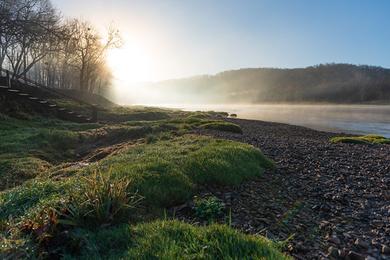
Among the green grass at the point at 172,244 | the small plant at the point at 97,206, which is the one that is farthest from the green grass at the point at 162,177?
the green grass at the point at 172,244

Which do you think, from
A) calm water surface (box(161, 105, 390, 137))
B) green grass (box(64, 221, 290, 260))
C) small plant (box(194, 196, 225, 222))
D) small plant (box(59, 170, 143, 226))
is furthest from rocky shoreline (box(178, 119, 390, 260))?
calm water surface (box(161, 105, 390, 137))

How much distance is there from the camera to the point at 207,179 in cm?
799

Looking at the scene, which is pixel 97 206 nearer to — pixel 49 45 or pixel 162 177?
pixel 162 177

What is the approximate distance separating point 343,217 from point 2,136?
16666 mm

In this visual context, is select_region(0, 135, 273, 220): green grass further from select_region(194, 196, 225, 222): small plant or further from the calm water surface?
the calm water surface

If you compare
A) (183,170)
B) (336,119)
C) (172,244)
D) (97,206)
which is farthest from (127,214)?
(336,119)

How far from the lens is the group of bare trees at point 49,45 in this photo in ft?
47.8

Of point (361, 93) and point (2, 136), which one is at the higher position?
point (361, 93)

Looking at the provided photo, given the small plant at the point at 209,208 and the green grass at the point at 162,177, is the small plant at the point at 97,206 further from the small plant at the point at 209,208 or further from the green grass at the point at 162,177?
the small plant at the point at 209,208

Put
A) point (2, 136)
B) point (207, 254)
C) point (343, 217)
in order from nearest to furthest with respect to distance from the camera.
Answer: point (207, 254), point (343, 217), point (2, 136)

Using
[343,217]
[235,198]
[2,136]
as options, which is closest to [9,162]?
[2,136]

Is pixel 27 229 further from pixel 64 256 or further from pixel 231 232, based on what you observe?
pixel 231 232

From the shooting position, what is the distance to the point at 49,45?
49.6 meters

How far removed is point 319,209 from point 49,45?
51951 mm
